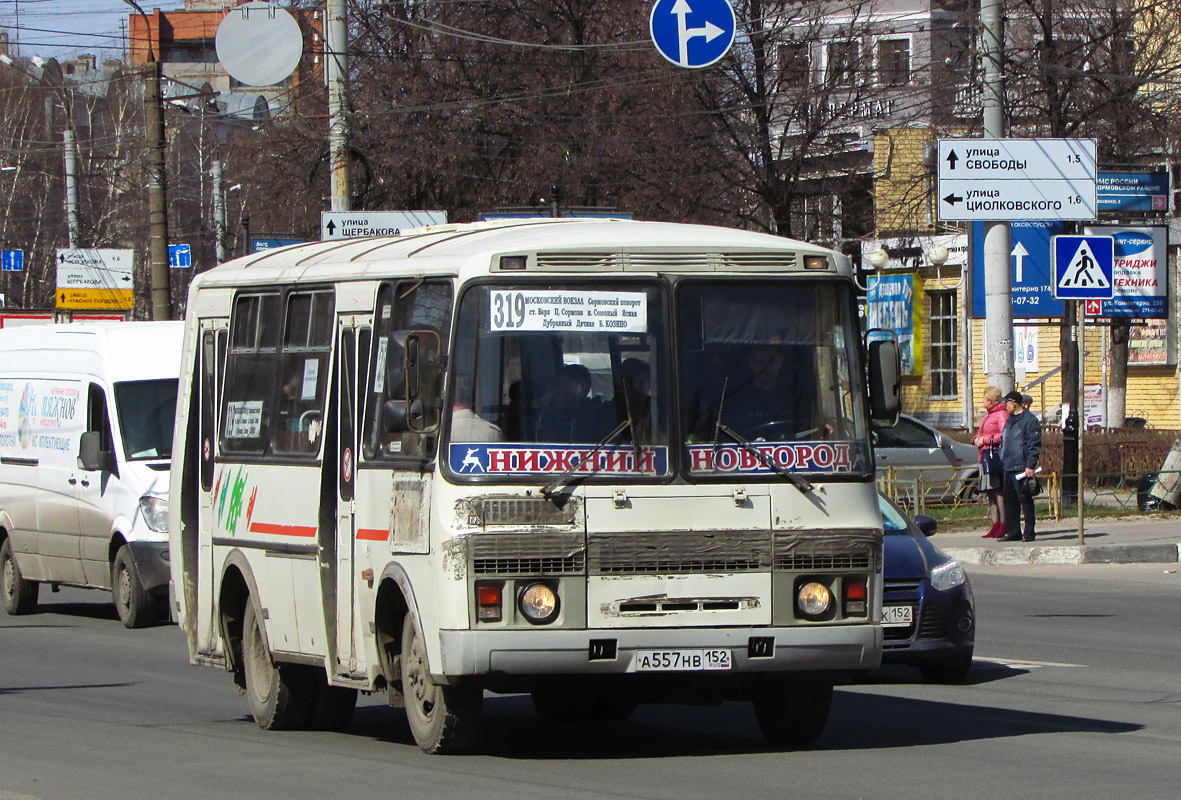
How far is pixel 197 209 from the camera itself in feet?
260

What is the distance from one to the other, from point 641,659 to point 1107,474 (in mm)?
20548

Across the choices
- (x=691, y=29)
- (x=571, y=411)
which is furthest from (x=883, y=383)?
(x=691, y=29)

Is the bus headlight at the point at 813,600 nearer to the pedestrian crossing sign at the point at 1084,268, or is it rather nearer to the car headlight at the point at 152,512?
the car headlight at the point at 152,512

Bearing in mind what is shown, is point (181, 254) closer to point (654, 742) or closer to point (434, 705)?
point (654, 742)

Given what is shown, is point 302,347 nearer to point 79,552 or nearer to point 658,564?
point 658,564

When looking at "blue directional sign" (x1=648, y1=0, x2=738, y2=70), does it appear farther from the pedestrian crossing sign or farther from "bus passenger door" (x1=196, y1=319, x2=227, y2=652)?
Result: "bus passenger door" (x1=196, y1=319, x2=227, y2=652)

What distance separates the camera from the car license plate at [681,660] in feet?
27.7

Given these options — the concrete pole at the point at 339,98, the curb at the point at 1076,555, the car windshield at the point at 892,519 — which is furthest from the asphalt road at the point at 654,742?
the concrete pole at the point at 339,98

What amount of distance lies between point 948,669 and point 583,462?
4480 millimetres

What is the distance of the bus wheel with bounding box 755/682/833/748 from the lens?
923cm

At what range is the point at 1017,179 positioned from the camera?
22781 mm

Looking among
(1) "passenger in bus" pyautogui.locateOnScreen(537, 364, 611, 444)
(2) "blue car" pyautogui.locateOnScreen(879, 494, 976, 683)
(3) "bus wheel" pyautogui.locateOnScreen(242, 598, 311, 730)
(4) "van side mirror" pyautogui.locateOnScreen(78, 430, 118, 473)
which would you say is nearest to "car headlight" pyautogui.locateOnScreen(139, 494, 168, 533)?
(4) "van side mirror" pyautogui.locateOnScreen(78, 430, 118, 473)

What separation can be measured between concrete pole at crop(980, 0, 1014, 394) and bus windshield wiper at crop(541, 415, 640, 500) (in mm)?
15371

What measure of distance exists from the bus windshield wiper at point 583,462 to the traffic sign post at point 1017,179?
14.7 m
